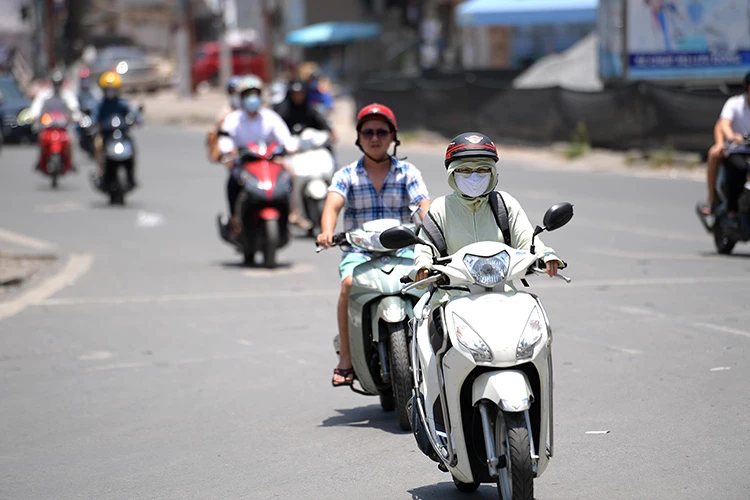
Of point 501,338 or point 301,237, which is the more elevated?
point 501,338

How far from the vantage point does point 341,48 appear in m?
59.5

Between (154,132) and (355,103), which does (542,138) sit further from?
(154,132)

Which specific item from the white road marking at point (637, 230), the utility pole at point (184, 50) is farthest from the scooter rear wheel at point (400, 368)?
the utility pole at point (184, 50)

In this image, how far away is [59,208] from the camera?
21.9 m

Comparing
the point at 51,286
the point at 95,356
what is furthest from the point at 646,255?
the point at 95,356

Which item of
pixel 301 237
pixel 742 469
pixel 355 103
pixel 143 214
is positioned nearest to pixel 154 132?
pixel 355 103

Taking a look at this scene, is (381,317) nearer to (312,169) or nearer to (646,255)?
(646,255)

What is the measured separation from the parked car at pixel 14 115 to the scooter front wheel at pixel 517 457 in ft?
99.5

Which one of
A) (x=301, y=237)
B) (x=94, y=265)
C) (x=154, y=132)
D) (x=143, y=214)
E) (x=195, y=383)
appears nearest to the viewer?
(x=195, y=383)

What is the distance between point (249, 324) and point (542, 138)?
1873cm

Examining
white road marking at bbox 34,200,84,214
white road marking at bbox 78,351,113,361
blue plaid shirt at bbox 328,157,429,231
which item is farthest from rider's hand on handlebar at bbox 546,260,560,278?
white road marking at bbox 34,200,84,214

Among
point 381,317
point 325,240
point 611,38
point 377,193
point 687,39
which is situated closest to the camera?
point 381,317

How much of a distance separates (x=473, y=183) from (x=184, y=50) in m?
50.0

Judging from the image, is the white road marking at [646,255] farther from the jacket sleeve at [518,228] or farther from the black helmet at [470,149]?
the black helmet at [470,149]
